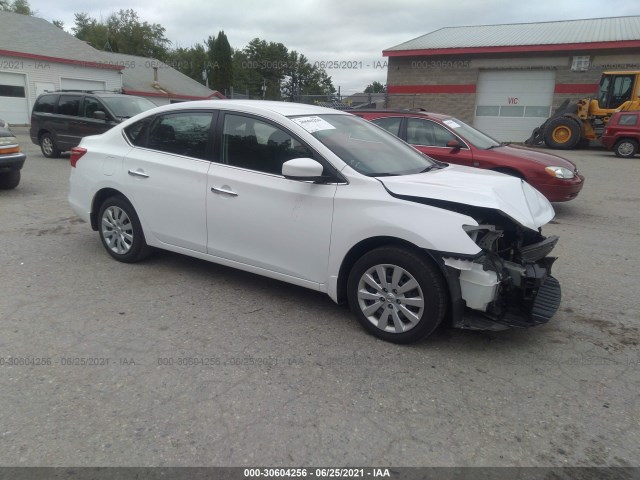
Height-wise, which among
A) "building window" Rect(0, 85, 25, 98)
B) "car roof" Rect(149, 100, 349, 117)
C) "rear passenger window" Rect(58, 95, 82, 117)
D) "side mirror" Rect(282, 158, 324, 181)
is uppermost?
"building window" Rect(0, 85, 25, 98)

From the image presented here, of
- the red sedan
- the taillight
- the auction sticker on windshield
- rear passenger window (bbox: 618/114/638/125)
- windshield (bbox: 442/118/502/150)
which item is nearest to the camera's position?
the auction sticker on windshield

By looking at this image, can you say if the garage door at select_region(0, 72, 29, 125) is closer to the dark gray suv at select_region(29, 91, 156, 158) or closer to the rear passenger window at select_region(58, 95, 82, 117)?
the dark gray suv at select_region(29, 91, 156, 158)

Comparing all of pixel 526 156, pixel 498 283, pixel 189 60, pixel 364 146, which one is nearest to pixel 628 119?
pixel 526 156

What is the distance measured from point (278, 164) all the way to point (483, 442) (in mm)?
2505

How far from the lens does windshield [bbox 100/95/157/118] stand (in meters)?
12.1

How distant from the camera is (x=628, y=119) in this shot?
17.2 m

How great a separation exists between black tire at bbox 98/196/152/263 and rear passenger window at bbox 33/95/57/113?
9955mm

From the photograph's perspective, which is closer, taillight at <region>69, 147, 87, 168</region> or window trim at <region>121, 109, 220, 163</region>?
window trim at <region>121, 109, 220, 163</region>

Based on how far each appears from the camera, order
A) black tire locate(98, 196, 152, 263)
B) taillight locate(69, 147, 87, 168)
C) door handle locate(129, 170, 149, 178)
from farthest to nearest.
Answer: taillight locate(69, 147, 87, 168) < black tire locate(98, 196, 152, 263) < door handle locate(129, 170, 149, 178)

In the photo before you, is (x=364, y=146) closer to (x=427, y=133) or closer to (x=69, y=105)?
(x=427, y=133)

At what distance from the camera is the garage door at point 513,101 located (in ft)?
81.6

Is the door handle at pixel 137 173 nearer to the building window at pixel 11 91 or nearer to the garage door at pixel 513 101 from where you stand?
the garage door at pixel 513 101

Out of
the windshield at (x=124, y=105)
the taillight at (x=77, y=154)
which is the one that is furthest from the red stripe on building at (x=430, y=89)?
the taillight at (x=77, y=154)

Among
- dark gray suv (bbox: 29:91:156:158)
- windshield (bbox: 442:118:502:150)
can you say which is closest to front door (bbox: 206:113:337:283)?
windshield (bbox: 442:118:502:150)
